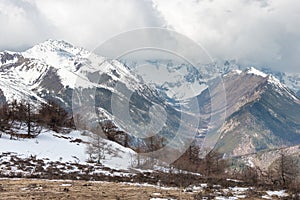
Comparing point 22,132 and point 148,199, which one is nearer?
point 148,199

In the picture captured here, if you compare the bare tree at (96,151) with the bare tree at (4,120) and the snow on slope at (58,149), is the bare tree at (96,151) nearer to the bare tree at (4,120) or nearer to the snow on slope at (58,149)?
the snow on slope at (58,149)

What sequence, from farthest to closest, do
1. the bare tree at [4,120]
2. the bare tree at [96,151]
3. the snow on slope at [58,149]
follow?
the bare tree at [4,120] → the bare tree at [96,151] → the snow on slope at [58,149]

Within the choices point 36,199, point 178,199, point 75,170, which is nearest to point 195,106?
point 178,199

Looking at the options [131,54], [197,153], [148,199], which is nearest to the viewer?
[148,199]

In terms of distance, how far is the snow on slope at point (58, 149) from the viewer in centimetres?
7375

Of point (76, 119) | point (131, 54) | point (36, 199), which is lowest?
point (36, 199)

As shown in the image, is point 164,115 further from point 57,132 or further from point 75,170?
point 57,132

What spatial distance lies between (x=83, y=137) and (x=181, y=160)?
85.8 feet

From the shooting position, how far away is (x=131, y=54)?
4072 centimetres

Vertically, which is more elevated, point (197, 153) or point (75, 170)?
point (197, 153)

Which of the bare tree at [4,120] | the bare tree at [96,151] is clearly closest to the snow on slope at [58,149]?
the bare tree at [96,151]

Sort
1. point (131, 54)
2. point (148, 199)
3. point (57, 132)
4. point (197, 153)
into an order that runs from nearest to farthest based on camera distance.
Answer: point (148, 199) < point (131, 54) < point (57, 132) < point (197, 153)

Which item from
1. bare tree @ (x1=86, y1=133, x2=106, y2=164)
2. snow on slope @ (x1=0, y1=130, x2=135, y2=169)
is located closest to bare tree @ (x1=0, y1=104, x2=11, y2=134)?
snow on slope @ (x1=0, y1=130, x2=135, y2=169)

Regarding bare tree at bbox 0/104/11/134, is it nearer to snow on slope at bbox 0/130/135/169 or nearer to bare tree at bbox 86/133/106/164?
snow on slope at bbox 0/130/135/169
